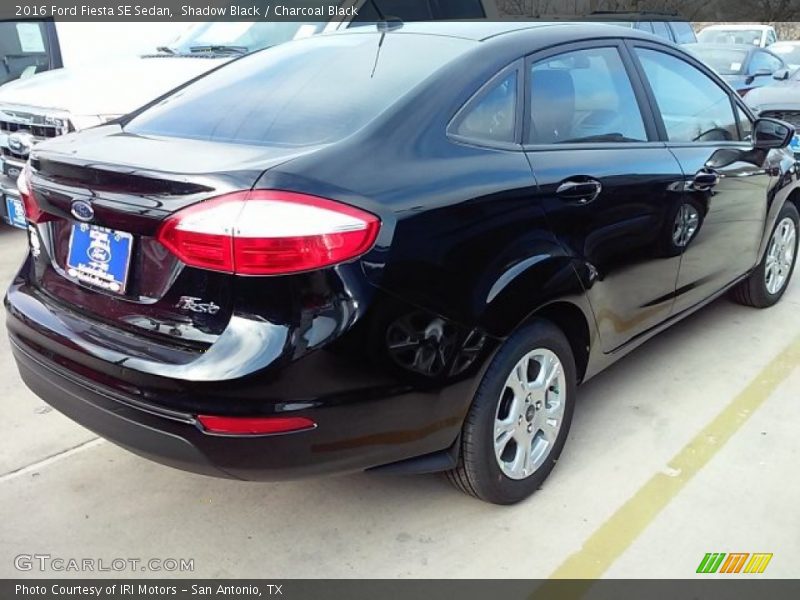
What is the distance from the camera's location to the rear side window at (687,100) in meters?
3.56

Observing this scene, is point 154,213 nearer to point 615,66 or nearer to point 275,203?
point 275,203

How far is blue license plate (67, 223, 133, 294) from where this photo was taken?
2299mm

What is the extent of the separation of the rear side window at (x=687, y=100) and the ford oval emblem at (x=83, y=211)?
96.4 inches

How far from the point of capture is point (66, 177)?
2451 mm

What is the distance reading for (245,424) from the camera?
2119mm

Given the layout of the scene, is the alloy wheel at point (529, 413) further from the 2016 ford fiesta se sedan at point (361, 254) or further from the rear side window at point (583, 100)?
the rear side window at point (583, 100)

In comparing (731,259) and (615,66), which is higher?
(615,66)

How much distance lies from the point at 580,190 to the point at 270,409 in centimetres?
143

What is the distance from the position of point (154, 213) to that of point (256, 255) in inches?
13.9

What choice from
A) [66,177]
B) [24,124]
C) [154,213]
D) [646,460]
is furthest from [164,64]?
[646,460]

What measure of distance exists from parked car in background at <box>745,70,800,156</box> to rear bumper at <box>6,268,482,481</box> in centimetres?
546

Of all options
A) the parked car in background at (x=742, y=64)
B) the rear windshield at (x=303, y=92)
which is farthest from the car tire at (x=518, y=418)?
the parked car in background at (x=742, y=64)

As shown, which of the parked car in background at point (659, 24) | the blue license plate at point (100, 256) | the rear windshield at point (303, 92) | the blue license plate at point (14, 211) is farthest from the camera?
the parked car in background at point (659, 24)

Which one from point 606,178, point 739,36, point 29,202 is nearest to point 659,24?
point 739,36
